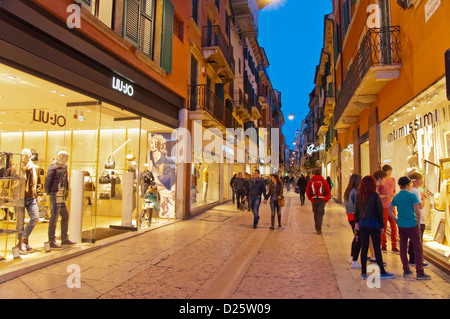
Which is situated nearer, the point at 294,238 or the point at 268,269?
the point at 268,269

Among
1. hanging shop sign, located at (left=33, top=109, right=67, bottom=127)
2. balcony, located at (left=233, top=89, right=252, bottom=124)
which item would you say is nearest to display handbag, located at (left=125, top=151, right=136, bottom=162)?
hanging shop sign, located at (left=33, top=109, right=67, bottom=127)

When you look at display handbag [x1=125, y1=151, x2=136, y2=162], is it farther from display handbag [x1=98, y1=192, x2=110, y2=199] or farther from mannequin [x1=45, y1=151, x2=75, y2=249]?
mannequin [x1=45, y1=151, x2=75, y2=249]

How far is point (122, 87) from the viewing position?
7840 millimetres

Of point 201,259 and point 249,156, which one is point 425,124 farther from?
point 249,156

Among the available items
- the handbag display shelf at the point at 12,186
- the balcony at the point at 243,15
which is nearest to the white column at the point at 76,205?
the handbag display shelf at the point at 12,186

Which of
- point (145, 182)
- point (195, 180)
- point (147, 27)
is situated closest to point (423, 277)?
point (145, 182)

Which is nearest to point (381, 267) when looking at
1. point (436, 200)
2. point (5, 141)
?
point (436, 200)

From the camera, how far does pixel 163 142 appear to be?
11.4 meters

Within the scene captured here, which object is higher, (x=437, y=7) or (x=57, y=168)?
(x=437, y=7)

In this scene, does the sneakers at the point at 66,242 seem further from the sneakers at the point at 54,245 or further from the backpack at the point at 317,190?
the backpack at the point at 317,190

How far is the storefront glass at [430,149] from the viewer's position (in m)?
5.89

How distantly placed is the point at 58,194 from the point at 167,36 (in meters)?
6.19

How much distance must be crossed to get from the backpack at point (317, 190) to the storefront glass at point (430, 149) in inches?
83.7

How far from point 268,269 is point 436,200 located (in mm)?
3770
